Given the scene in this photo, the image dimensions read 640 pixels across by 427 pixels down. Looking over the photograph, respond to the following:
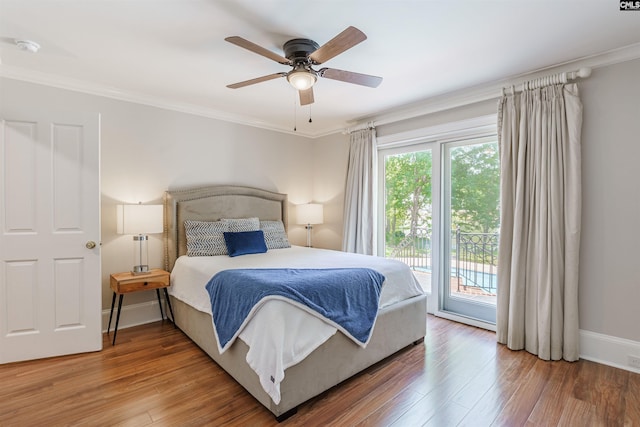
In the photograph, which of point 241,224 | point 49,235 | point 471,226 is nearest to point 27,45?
point 49,235

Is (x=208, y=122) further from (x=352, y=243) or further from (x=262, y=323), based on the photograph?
(x=262, y=323)

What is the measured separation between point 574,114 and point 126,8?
350cm

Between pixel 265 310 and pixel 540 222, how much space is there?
2504mm

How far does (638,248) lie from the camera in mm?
2504

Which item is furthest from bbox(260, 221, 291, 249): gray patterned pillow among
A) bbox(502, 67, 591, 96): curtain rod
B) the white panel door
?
bbox(502, 67, 591, 96): curtain rod

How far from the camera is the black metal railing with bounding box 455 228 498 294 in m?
3.46

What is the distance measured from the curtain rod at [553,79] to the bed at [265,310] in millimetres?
2178

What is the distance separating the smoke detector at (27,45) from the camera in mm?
2408

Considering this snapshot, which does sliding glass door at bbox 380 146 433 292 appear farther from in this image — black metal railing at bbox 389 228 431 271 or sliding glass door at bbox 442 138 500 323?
sliding glass door at bbox 442 138 500 323

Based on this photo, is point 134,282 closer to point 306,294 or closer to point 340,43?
point 306,294

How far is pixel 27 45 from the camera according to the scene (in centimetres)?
243

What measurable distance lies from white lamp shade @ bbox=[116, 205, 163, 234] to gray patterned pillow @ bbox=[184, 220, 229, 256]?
0.40 metres

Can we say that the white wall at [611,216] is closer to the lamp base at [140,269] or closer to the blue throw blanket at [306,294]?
the blue throw blanket at [306,294]

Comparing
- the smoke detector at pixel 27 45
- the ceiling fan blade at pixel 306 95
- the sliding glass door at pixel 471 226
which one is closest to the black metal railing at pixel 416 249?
the sliding glass door at pixel 471 226
